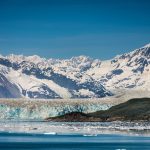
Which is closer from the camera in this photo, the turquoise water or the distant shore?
the turquoise water

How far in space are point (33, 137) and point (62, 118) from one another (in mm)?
87336

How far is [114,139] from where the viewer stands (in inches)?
3300

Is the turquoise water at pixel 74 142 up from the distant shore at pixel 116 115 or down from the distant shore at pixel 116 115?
down

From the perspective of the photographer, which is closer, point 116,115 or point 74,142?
point 74,142

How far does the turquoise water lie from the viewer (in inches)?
2857

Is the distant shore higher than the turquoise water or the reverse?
higher

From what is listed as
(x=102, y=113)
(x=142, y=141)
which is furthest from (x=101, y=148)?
(x=102, y=113)

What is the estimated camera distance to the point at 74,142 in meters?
79.6

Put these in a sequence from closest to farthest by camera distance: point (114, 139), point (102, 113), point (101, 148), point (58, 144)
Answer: point (101, 148)
point (58, 144)
point (114, 139)
point (102, 113)

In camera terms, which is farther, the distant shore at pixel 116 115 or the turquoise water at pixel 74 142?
the distant shore at pixel 116 115

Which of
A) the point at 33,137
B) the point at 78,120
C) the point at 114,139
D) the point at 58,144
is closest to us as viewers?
the point at 58,144

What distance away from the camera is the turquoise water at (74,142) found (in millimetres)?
72562

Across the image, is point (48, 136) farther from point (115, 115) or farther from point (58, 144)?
point (115, 115)

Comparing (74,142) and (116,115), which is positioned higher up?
(116,115)
